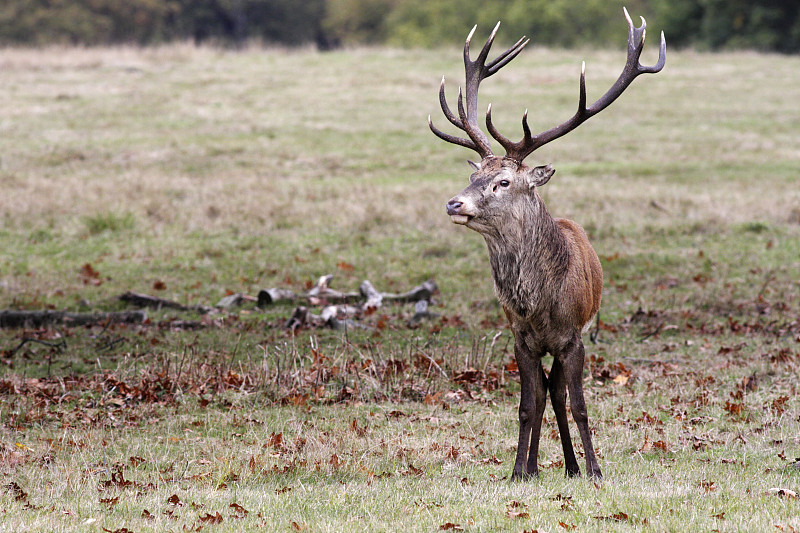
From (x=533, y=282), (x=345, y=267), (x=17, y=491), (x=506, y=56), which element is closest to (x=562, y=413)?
(x=533, y=282)

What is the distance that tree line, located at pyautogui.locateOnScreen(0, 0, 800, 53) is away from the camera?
5428cm

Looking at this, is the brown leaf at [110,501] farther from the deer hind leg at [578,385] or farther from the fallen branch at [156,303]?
the fallen branch at [156,303]

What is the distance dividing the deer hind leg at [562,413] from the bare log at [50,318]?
721 cm

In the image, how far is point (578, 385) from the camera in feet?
23.3

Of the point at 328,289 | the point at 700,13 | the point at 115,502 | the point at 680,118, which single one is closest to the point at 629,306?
the point at 328,289

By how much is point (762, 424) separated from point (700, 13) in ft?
173

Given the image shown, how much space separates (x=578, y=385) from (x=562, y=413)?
346 mm

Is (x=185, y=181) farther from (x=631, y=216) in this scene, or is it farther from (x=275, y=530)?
(x=275, y=530)

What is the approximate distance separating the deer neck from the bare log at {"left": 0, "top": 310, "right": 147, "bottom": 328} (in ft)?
23.7

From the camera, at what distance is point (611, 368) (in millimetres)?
10938

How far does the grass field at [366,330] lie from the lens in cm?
657

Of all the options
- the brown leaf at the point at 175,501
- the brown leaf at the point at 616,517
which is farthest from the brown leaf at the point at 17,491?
the brown leaf at the point at 616,517

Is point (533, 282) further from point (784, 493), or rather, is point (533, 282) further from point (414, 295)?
point (414, 295)

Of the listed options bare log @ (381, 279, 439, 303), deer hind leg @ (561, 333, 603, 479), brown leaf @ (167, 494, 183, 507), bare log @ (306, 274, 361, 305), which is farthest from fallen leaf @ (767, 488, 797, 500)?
bare log @ (306, 274, 361, 305)
